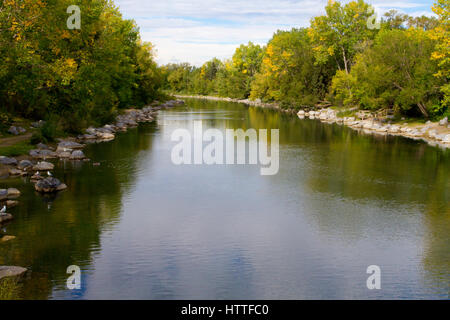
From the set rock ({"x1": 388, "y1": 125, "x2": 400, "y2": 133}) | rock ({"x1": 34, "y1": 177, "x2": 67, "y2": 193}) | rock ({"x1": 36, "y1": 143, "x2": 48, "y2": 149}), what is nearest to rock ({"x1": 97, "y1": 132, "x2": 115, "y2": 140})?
rock ({"x1": 36, "y1": 143, "x2": 48, "y2": 149})

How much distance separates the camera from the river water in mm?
14688

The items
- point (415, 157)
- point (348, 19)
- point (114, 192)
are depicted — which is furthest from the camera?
point (348, 19)

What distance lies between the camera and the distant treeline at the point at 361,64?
49469 mm

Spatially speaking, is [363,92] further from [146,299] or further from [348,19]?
[146,299]

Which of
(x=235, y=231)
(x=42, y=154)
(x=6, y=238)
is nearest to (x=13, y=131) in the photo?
(x=42, y=154)

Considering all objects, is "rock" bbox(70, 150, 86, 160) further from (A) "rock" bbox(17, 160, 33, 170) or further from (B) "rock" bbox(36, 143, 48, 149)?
(A) "rock" bbox(17, 160, 33, 170)

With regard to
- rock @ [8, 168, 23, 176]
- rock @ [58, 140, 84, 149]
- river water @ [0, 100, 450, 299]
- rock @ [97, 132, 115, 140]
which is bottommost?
river water @ [0, 100, 450, 299]

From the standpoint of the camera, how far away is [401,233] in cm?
1948

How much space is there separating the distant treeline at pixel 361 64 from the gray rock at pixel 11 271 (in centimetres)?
4032

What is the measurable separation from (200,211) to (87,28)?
24.1m

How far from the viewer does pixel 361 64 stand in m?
59.5

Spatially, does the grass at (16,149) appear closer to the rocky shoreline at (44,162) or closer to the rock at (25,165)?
the rocky shoreline at (44,162)

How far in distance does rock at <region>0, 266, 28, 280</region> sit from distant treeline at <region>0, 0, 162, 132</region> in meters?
14.7
